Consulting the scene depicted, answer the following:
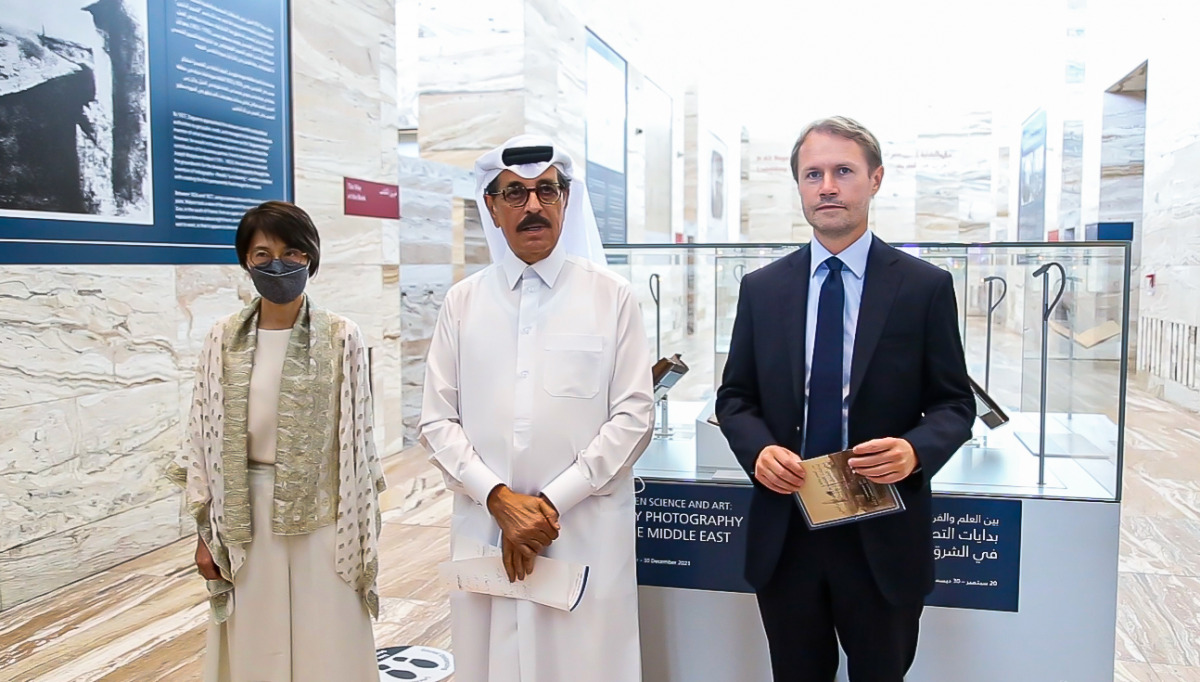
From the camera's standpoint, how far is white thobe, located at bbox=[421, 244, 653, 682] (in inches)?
89.0

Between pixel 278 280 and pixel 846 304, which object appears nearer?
pixel 846 304

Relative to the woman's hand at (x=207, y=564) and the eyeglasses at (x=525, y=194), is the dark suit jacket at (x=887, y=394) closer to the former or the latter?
the eyeglasses at (x=525, y=194)

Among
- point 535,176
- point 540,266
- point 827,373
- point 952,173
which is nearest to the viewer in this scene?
point 827,373

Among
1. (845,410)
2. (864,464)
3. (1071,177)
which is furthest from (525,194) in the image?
(1071,177)

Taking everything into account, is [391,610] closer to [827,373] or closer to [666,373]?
[666,373]

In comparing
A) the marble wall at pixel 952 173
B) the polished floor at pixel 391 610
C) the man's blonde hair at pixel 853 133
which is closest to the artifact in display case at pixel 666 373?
the man's blonde hair at pixel 853 133

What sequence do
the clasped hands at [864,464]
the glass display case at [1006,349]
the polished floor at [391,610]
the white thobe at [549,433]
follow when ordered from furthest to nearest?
the polished floor at [391,610] → the glass display case at [1006,349] → the white thobe at [549,433] → the clasped hands at [864,464]

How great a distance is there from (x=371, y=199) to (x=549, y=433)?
476 centimetres

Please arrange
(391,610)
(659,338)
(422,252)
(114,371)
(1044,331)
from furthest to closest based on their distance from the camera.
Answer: (422,252) → (114,371) → (391,610) → (659,338) → (1044,331)

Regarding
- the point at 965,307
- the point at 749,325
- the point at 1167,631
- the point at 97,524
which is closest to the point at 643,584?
the point at 749,325

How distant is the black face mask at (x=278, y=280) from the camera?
237cm

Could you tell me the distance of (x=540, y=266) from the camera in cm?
231

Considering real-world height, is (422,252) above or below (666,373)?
above

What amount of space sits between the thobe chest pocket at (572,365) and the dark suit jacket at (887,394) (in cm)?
38
